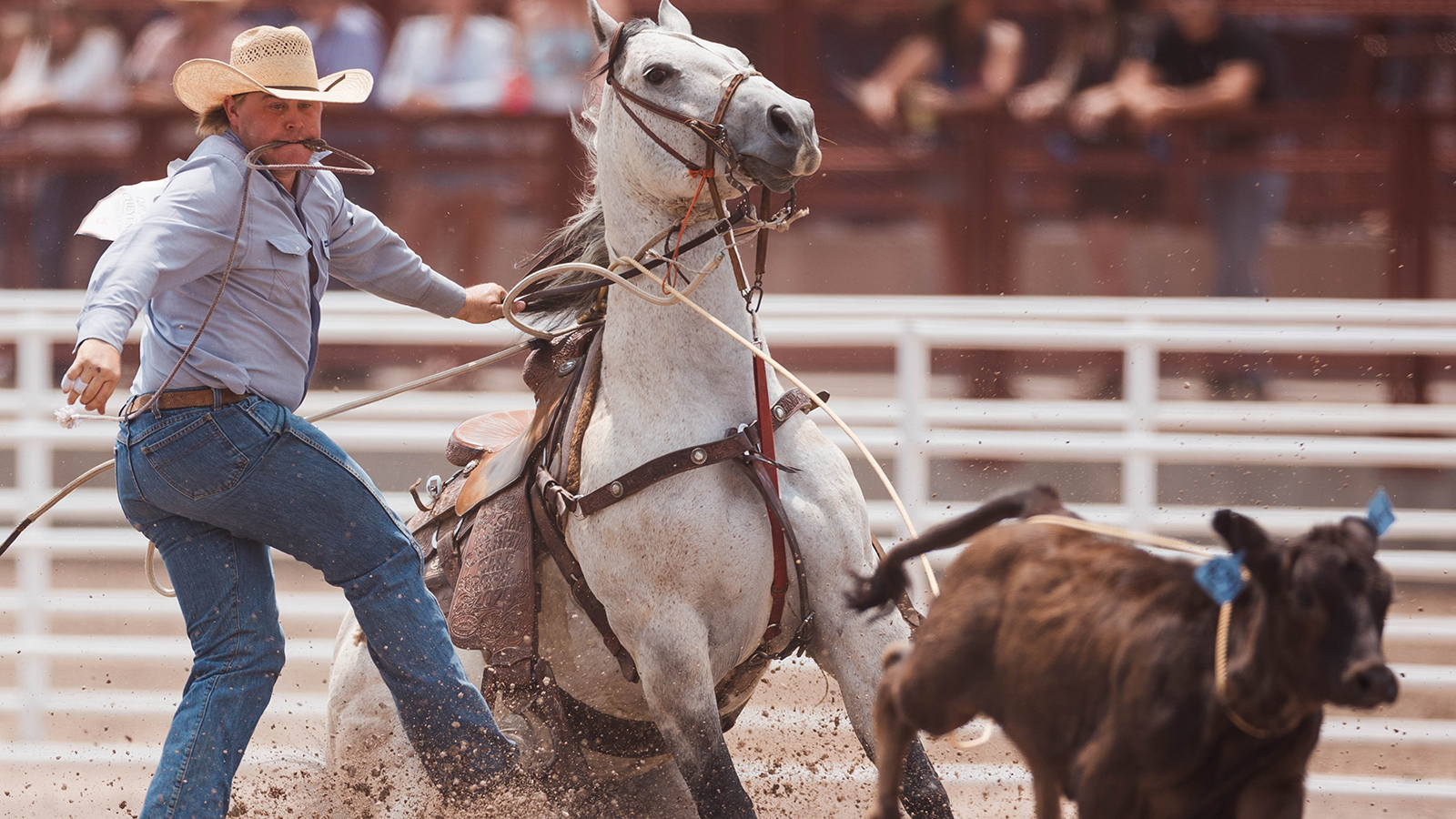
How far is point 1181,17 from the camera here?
7.91 m

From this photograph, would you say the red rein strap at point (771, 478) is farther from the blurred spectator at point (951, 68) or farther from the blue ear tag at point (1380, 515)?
the blurred spectator at point (951, 68)

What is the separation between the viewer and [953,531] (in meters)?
2.40

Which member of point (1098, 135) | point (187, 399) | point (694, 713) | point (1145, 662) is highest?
point (1098, 135)

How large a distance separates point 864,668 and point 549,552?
768 mm

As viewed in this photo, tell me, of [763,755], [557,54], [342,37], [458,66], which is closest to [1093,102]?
[557,54]

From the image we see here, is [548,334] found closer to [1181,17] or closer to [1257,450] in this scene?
[1257,450]

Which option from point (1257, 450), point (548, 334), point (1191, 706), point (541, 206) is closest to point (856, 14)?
point (541, 206)

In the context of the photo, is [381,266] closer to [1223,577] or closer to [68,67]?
[1223,577]

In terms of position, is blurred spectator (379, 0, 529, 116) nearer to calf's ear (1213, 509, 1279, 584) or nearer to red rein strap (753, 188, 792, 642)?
red rein strap (753, 188, 792, 642)

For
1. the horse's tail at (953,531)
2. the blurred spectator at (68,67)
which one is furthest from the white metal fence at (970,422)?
the blurred spectator at (68,67)

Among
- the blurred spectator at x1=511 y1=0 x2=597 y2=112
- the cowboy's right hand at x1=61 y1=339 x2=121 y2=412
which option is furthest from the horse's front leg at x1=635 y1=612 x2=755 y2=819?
the blurred spectator at x1=511 y1=0 x2=597 y2=112

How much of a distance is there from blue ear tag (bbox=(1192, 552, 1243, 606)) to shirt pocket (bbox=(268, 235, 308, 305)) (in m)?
1.91

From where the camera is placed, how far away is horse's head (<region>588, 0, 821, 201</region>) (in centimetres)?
304

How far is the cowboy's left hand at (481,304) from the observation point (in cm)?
372
